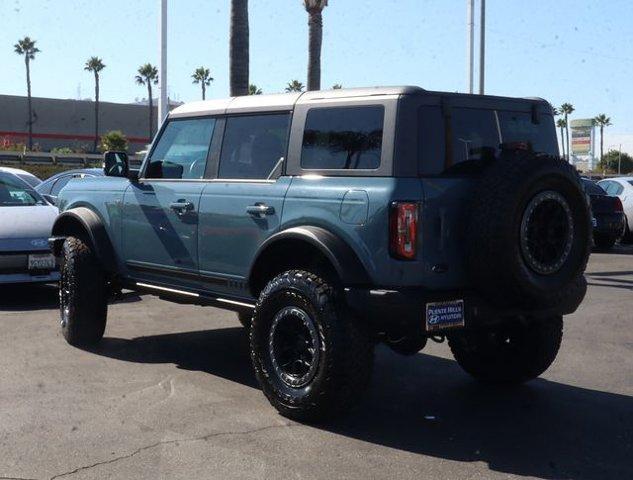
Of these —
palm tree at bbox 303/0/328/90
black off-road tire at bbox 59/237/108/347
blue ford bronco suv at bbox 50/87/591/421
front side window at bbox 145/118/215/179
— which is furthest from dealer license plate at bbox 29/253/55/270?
palm tree at bbox 303/0/328/90


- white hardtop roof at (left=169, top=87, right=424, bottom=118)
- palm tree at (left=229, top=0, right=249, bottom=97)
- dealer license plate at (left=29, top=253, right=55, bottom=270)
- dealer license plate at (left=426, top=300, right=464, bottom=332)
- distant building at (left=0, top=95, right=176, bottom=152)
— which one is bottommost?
dealer license plate at (left=29, top=253, right=55, bottom=270)

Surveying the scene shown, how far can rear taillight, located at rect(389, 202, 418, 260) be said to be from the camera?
493cm

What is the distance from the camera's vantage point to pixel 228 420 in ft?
17.7

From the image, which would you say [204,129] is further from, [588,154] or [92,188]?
[588,154]

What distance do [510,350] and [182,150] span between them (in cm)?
293

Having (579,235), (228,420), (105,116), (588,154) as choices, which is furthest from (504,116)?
(588,154)

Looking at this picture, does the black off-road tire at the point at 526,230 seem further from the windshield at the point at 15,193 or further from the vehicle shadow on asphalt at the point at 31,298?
the windshield at the point at 15,193

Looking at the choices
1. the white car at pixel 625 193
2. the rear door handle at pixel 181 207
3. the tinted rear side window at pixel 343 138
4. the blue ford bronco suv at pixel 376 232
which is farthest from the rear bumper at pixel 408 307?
the white car at pixel 625 193

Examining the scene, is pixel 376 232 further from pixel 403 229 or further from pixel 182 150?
pixel 182 150

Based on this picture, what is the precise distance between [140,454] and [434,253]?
1988 millimetres

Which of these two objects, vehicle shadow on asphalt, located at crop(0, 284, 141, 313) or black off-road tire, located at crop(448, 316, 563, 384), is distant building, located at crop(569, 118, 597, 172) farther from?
black off-road tire, located at crop(448, 316, 563, 384)

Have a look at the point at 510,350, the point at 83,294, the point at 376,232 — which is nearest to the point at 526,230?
the point at 376,232

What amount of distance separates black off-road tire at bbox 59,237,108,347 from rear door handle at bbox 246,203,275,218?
7.12ft

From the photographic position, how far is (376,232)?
4.98 metres
